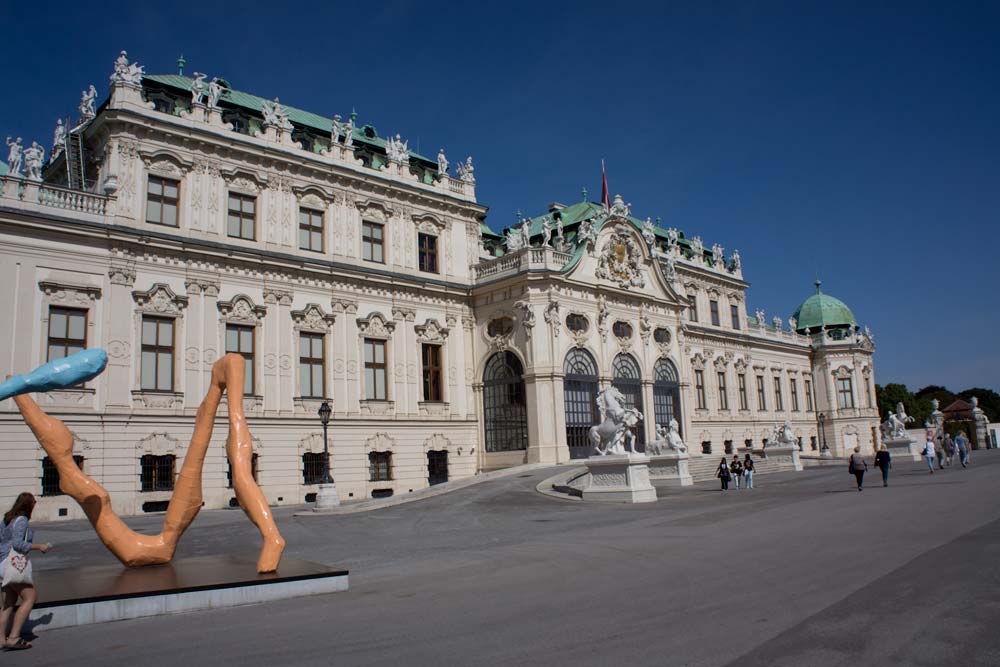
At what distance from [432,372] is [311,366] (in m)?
6.89

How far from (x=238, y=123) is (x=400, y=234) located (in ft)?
29.3

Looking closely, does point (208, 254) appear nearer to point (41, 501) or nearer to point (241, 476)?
point (41, 501)

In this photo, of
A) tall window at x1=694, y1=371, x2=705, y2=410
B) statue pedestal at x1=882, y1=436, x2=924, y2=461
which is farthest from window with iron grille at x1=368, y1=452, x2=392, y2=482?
statue pedestal at x1=882, y1=436, x2=924, y2=461

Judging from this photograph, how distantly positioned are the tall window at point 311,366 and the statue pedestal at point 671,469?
14579 millimetres

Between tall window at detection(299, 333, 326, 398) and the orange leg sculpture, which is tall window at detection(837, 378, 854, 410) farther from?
the orange leg sculpture

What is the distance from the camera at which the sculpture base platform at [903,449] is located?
45300mm

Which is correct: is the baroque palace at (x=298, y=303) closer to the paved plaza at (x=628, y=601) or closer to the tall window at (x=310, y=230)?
the tall window at (x=310, y=230)

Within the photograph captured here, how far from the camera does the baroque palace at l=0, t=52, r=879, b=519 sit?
2738 cm

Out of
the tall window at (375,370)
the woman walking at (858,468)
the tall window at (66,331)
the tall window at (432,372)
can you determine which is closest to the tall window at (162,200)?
the tall window at (66,331)

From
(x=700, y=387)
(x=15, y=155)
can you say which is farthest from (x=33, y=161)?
(x=700, y=387)

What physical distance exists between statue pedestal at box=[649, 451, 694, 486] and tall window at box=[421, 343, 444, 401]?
11.3 metres

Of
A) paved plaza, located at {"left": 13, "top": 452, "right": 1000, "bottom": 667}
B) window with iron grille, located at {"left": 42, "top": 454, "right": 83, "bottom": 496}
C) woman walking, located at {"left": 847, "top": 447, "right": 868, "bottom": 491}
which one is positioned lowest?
paved plaza, located at {"left": 13, "top": 452, "right": 1000, "bottom": 667}

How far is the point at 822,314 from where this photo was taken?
72562 mm

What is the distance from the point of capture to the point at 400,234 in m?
38.0
